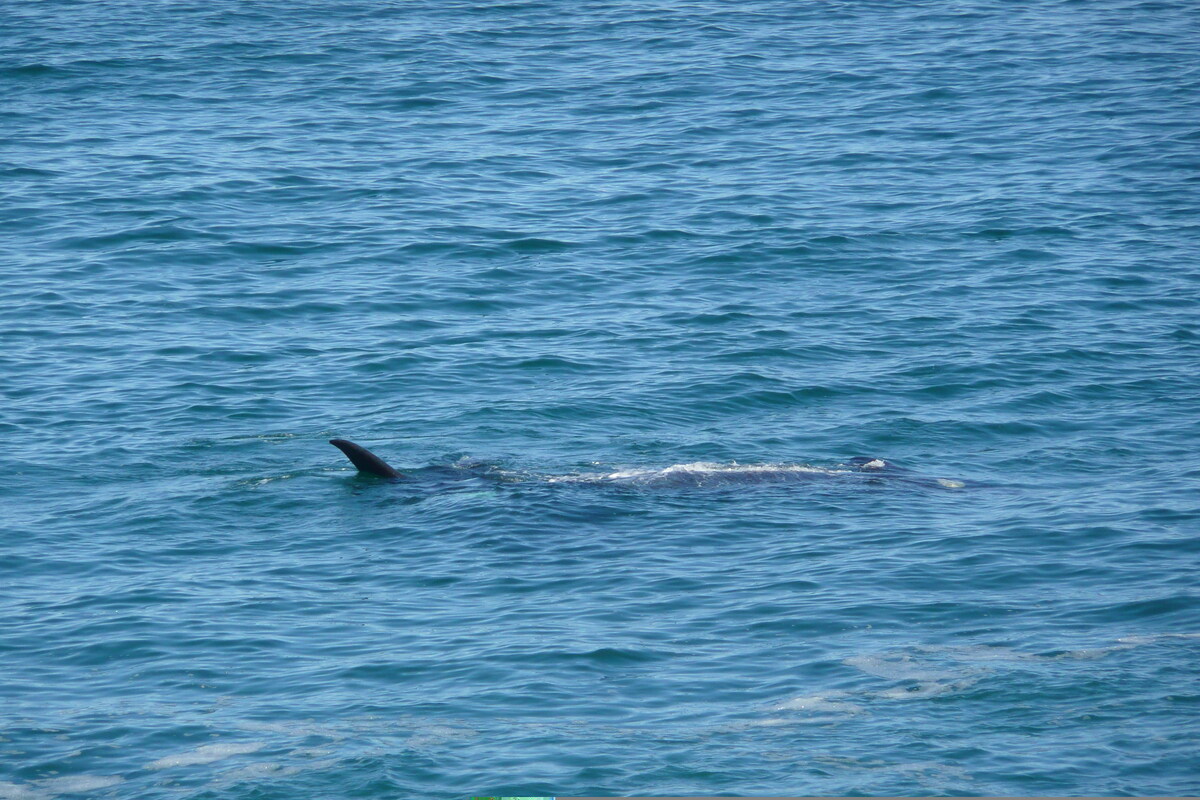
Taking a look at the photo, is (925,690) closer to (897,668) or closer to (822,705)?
(897,668)

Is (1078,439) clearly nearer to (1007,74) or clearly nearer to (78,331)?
(78,331)

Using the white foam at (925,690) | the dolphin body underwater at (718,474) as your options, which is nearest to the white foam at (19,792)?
the dolphin body underwater at (718,474)

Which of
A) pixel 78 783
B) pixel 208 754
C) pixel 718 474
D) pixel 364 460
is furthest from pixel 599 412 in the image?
pixel 78 783

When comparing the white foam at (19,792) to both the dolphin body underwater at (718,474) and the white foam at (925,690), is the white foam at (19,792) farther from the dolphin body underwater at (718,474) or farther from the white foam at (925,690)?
the white foam at (925,690)

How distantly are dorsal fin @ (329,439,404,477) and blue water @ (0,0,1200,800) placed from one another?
22 centimetres

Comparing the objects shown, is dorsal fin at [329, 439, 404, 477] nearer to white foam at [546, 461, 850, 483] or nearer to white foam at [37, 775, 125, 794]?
white foam at [546, 461, 850, 483]

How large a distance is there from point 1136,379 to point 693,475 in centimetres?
796

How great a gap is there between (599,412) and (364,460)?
432cm

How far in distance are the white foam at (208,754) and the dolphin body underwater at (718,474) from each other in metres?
6.24

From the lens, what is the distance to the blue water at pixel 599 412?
1209 cm

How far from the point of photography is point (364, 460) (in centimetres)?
1777

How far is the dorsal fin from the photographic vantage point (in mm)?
17422

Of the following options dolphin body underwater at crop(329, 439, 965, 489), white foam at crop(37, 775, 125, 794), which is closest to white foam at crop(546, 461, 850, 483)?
dolphin body underwater at crop(329, 439, 965, 489)

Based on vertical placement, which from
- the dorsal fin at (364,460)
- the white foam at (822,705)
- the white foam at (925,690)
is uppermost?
the dorsal fin at (364,460)
